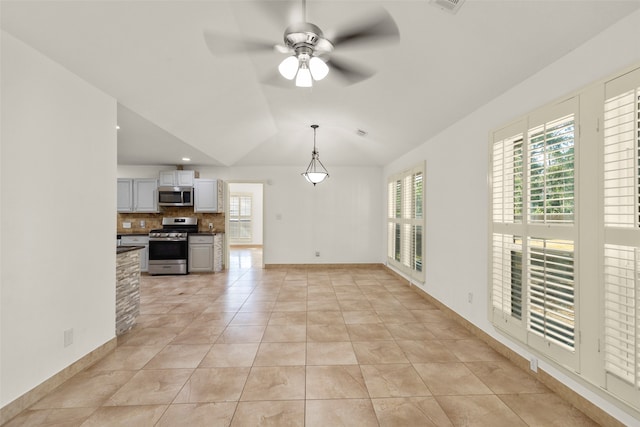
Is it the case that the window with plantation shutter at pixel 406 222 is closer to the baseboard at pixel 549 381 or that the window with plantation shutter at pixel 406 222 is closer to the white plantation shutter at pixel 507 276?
the baseboard at pixel 549 381

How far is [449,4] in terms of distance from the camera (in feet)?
6.05

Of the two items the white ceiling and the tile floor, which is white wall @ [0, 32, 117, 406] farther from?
the tile floor

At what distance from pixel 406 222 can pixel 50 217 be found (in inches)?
182

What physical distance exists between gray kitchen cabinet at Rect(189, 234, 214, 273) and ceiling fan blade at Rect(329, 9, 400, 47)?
5.24 meters

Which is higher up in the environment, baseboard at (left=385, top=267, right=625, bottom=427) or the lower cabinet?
the lower cabinet

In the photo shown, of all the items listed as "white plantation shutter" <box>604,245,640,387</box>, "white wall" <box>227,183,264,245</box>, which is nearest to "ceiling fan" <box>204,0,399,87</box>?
"white plantation shutter" <box>604,245,640,387</box>

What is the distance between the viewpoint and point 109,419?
1827 mm

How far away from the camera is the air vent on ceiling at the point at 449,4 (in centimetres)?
182

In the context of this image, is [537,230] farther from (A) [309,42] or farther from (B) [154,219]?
(B) [154,219]

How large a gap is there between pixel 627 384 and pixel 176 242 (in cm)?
645

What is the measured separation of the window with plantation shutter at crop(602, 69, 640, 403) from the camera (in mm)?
1511

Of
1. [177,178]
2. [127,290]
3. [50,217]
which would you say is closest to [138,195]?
[177,178]

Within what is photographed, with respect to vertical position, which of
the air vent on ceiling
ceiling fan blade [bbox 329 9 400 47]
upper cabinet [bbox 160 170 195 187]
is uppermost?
the air vent on ceiling

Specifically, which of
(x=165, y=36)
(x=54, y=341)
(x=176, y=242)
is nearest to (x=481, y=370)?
(x=54, y=341)
